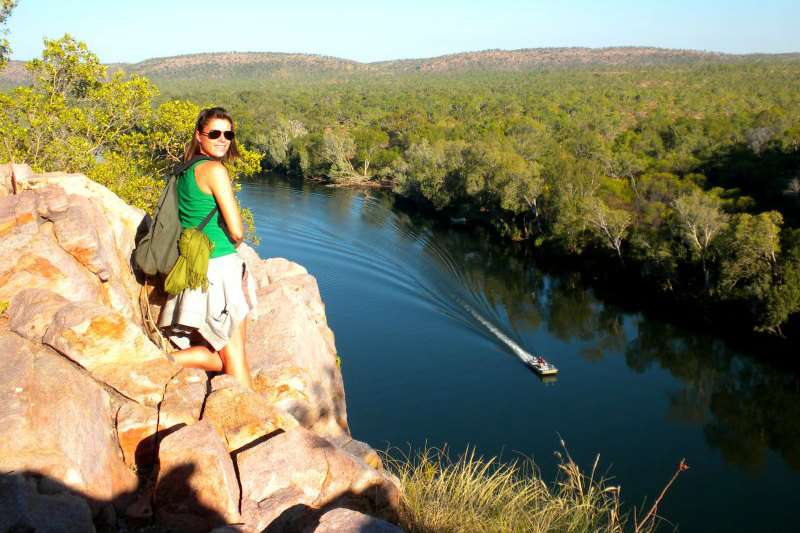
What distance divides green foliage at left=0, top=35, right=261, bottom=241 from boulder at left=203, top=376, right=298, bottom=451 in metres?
7.68

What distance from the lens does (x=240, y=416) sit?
3.80 meters

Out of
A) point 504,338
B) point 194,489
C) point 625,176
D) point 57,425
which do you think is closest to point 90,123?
point 57,425

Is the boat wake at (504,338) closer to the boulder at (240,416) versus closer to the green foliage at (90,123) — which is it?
the green foliage at (90,123)

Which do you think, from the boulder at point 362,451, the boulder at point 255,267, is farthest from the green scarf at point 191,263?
the boulder at point 255,267

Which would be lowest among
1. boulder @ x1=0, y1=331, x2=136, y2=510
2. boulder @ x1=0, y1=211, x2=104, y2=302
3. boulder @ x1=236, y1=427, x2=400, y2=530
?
boulder @ x1=236, y1=427, x2=400, y2=530

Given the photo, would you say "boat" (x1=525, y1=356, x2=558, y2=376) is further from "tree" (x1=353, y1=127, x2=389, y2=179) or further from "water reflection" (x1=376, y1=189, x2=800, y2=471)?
"tree" (x1=353, y1=127, x2=389, y2=179)

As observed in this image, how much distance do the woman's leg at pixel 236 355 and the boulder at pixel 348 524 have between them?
179 cm

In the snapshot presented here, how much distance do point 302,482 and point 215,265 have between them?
169 centimetres

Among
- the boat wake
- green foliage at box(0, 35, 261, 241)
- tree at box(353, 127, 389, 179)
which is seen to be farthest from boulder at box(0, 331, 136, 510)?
tree at box(353, 127, 389, 179)

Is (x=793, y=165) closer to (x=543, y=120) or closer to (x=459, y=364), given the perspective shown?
(x=459, y=364)

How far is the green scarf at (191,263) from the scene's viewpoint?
4113mm

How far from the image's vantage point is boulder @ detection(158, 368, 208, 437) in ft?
12.1

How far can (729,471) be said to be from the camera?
1590cm

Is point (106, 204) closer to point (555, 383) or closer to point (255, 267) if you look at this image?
point (255, 267)
